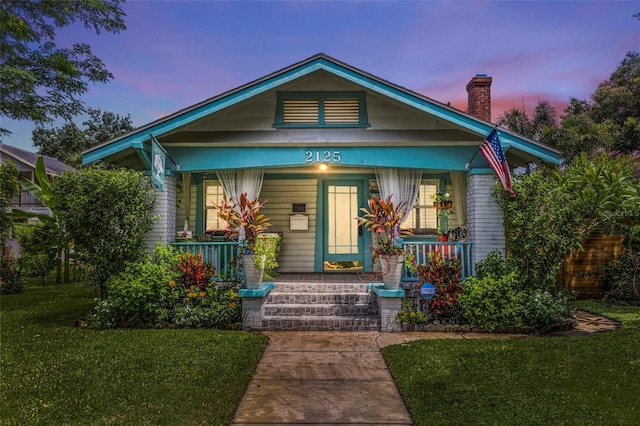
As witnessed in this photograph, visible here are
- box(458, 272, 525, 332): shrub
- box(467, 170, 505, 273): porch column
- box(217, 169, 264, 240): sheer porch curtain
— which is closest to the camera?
box(458, 272, 525, 332): shrub

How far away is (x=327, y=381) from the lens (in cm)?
532

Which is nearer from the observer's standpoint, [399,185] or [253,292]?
[253,292]

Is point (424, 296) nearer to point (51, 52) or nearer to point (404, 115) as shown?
point (404, 115)

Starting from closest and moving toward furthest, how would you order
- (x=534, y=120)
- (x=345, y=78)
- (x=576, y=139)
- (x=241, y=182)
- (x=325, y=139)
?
(x=345, y=78) < (x=325, y=139) < (x=241, y=182) < (x=576, y=139) < (x=534, y=120)

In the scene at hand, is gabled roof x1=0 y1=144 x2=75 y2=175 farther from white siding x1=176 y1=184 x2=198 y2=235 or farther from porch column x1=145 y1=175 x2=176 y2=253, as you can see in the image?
porch column x1=145 y1=175 x2=176 y2=253

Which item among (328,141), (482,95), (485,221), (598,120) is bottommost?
(485,221)

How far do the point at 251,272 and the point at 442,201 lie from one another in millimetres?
5405

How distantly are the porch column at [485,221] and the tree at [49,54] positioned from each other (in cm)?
1409

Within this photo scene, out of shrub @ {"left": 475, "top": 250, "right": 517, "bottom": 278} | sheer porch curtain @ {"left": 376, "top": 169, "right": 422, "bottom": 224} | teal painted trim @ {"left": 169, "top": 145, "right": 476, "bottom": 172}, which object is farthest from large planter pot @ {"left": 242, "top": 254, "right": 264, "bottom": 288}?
shrub @ {"left": 475, "top": 250, "right": 517, "bottom": 278}

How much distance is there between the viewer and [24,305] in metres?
10.6

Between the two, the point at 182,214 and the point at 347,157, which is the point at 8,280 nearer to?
the point at 182,214

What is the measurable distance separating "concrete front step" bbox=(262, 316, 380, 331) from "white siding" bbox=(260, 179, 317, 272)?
354cm

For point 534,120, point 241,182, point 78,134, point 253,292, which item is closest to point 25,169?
point 78,134

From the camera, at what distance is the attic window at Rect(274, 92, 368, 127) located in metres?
9.25
